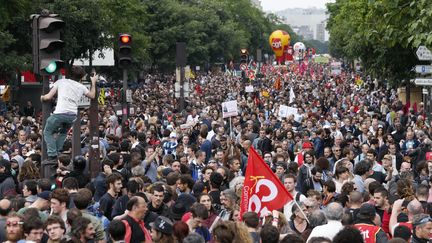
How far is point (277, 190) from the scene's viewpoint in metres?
11.5

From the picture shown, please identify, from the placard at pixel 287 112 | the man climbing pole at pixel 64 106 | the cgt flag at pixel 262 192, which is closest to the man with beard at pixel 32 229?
the cgt flag at pixel 262 192

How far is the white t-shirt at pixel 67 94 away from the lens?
12.5m

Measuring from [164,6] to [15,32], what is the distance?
34.1 metres

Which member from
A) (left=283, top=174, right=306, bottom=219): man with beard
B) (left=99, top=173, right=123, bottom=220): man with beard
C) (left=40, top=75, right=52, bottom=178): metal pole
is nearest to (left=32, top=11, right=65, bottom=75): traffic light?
(left=40, top=75, right=52, bottom=178): metal pole

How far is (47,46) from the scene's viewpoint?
36.8 ft

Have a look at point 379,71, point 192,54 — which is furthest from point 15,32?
point 192,54

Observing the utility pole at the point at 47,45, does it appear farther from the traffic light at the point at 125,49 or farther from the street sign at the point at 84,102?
the traffic light at the point at 125,49

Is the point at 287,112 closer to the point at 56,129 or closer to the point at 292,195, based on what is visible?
the point at 292,195

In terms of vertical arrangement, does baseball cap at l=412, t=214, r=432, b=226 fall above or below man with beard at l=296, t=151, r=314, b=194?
above

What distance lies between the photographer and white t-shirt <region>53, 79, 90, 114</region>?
→ 12.5m

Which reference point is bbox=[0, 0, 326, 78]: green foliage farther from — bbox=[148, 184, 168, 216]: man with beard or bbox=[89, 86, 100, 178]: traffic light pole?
bbox=[148, 184, 168, 216]: man with beard

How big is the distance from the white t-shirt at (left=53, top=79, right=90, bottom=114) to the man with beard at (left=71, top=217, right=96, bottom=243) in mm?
3131

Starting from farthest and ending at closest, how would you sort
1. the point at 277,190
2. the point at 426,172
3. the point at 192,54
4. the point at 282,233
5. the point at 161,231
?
the point at 192,54 < the point at 426,172 < the point at 277,190 < the point at 282,233 < the point at 161,231

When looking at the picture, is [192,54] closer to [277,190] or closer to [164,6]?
[164,6]
